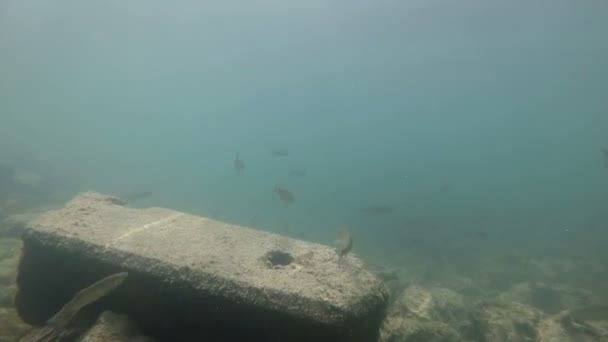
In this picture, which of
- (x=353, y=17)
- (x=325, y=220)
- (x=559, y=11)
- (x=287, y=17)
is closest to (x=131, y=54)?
(x=287, y=17)

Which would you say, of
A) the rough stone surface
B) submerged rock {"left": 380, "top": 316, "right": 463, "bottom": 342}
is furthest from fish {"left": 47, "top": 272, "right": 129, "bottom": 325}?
submerged rock {"left": 380, "top": 316, "right": 463, "bottom": 342}

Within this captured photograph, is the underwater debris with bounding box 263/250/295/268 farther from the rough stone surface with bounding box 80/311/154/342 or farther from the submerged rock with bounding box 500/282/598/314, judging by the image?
the submerged rock with bounding box 500/282/598/314

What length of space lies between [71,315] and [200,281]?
40.7 inches

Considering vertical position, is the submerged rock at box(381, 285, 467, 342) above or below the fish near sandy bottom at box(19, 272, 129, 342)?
below

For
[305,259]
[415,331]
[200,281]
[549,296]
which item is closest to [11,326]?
[200,281]

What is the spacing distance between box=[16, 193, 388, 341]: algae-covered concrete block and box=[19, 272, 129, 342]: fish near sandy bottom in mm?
306

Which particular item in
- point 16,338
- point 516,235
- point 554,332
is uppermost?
point 16,338

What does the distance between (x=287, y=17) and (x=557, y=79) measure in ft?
188

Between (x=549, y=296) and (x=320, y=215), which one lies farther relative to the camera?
(x=320, y=215)

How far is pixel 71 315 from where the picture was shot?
2.84m

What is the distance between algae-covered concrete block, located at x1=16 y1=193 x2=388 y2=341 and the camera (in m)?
2.78

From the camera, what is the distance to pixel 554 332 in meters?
5.65

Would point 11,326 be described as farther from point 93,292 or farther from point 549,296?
point 549,296

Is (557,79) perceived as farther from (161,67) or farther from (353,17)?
(161,67)
